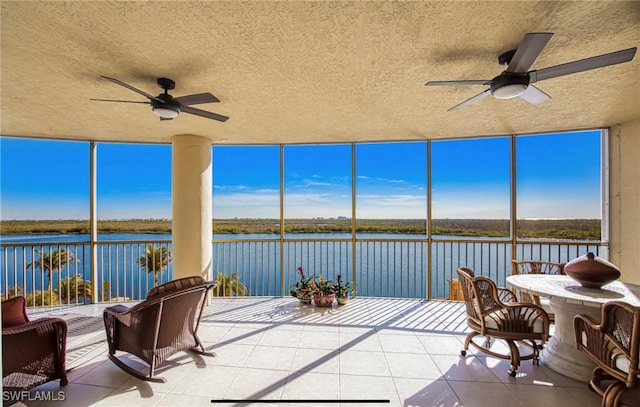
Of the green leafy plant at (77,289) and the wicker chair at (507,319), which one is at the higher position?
the wicker chair at (507,319)

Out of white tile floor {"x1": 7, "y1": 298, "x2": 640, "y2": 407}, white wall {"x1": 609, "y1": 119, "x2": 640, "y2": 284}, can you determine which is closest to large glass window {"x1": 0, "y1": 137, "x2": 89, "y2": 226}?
white tile floor {"x1": 7, "y1": 298, "x2": 640, "y2": 407}

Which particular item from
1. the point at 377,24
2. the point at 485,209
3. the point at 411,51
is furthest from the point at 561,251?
the point at 377,24

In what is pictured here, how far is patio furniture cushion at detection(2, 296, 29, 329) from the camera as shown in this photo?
2.10 meters

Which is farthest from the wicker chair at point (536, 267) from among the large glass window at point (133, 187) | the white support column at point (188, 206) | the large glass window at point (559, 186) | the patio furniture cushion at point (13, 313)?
the large glass window at point (133, 187)

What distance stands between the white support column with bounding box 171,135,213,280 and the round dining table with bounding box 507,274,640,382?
436 centimetres

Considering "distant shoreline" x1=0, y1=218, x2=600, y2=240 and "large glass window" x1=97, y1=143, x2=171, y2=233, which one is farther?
"large glass window" x1=97, y1=143, x2=171, y2=233

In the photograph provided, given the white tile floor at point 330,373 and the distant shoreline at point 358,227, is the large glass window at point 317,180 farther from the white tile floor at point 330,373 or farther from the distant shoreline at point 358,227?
the white tile floor at point 330,373

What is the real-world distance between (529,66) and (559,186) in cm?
451

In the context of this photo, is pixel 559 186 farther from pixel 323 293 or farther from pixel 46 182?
pixel 46 182

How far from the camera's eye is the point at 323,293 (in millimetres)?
4340

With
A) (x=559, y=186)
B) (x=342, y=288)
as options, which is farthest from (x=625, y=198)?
(x=342, y=288)

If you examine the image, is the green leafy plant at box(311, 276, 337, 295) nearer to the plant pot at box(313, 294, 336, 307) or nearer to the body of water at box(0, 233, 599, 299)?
the plant pot at box(313, 294, 336, 307)

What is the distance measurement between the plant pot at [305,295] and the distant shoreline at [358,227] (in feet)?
3.98

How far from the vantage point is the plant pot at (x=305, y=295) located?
4371mm
